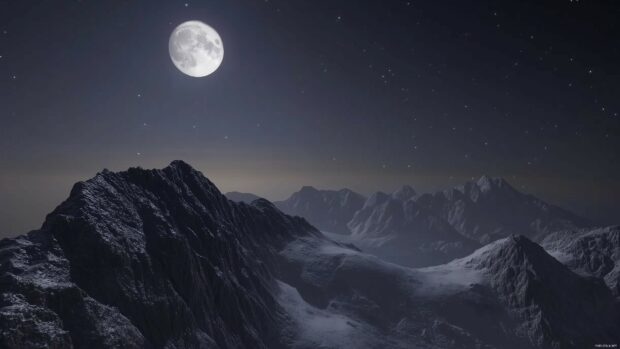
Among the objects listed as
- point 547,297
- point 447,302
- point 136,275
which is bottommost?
point 547,297

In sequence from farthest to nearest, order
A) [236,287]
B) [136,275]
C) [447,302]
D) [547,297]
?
[547,297] → [447,302] → [236,287] → [136,275]

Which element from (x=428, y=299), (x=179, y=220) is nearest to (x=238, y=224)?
(x=179, y=220)

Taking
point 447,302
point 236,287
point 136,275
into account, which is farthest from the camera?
point 447,302

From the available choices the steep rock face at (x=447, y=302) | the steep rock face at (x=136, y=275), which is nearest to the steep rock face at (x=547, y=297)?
the steep rock face at (x=447, y=302)

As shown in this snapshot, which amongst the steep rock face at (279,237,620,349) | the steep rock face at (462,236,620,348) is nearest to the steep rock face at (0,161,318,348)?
the steep rock face at (279,237,620,349)

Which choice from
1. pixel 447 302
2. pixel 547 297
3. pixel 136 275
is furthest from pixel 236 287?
pixel 547 297

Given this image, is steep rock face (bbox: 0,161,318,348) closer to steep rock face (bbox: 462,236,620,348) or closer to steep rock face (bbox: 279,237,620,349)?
steep rock face (bbox: 279,237,620,349)

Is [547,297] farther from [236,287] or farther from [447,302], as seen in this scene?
[236,287]

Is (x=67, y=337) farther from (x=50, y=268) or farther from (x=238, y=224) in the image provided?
(x=238, y=224)
